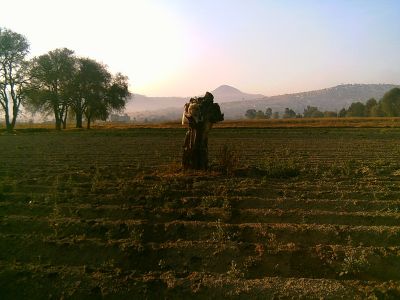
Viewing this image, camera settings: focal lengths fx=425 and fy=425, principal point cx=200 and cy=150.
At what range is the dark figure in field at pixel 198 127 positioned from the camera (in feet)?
46.8

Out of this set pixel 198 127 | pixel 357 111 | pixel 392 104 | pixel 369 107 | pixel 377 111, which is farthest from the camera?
pixel 369 107

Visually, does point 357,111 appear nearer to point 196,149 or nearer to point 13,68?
point 13,68

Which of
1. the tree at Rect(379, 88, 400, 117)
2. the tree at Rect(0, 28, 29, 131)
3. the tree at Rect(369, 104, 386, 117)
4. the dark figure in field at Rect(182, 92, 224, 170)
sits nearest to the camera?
the dark figure in field at Rect(182, 92, 224, 170)

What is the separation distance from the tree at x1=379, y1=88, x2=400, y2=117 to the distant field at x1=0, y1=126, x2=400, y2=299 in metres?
88.3

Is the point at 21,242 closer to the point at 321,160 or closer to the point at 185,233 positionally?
the point at 185,233

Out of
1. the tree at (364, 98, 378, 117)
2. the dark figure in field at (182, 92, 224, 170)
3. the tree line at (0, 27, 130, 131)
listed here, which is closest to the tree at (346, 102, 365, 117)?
the tree at (364, 98, 378, 117)

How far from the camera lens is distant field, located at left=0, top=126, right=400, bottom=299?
6.36 meters

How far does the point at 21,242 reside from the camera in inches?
315

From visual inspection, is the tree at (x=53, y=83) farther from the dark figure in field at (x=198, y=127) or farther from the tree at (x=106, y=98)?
the dark figure in field at (x=198, y=127)

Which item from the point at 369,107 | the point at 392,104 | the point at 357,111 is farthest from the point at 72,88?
the point at 369,107

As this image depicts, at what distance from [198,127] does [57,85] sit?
52.7 metres

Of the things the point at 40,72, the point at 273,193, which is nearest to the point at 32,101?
the point at 40,72

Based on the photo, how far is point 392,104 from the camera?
94.0m

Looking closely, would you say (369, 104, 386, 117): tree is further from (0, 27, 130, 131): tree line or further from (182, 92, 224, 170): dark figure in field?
(182, 92, 224, 170): dark figure in field
